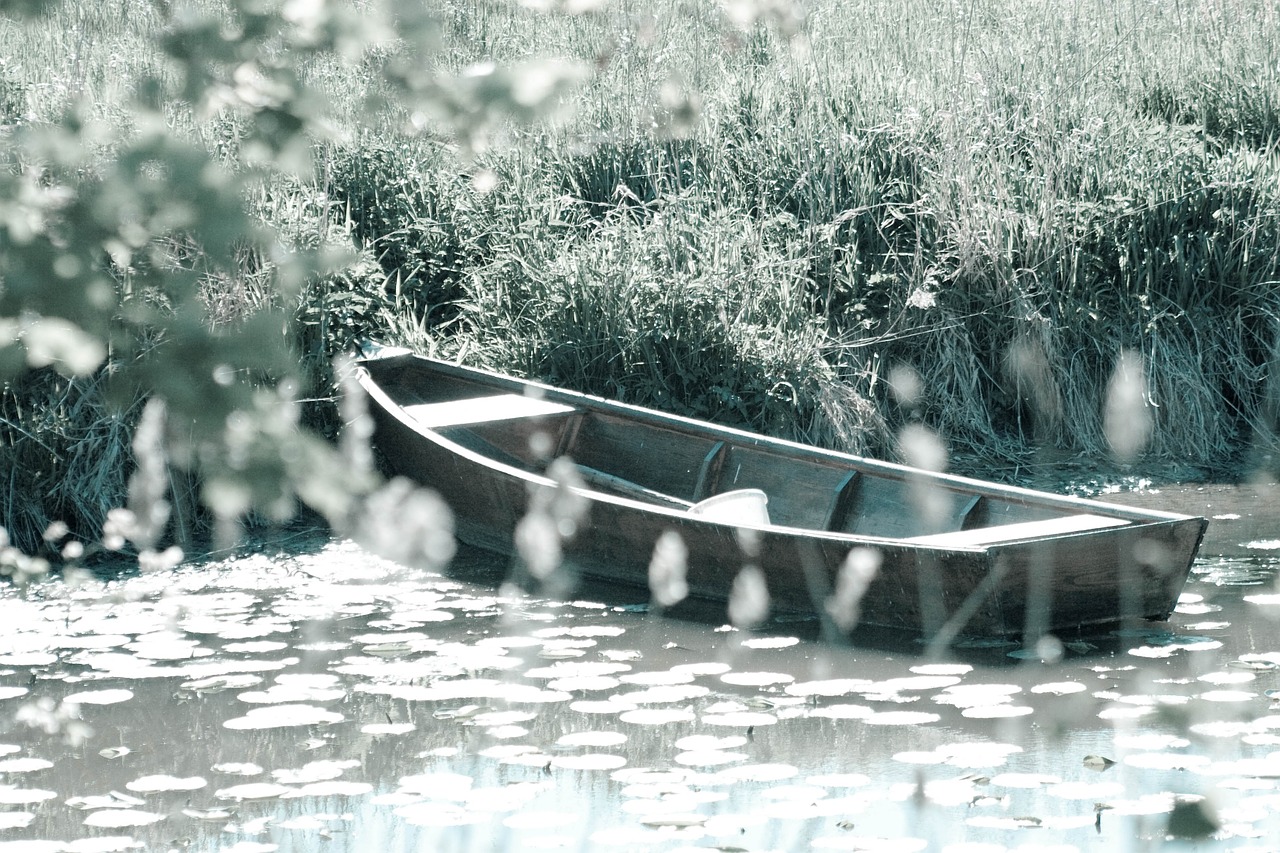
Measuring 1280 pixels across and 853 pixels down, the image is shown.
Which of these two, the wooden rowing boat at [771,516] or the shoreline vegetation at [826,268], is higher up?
the shoreline vegetation at [826,268]

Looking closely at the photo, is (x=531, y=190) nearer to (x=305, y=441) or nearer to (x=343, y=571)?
(x=343, y=571)

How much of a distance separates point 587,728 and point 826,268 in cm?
409

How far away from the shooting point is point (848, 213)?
732 centimetres

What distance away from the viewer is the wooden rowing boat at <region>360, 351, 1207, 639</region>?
454 cm

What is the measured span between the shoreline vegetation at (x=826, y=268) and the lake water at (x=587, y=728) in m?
1.61

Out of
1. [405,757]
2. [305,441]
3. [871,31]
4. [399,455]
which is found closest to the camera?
[305,441]

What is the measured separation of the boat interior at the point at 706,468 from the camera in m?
5.21

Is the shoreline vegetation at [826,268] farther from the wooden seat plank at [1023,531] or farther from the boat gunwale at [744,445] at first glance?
the wooden seat plank at [1023,531]

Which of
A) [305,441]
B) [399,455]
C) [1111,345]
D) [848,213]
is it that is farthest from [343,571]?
[305,441]

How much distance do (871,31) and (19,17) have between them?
9.01m

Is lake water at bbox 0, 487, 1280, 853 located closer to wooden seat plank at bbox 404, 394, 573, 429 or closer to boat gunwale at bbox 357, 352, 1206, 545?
boat gunwale at bbox 357, 352, 1206, 545

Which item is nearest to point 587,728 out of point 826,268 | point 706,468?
point 706,468

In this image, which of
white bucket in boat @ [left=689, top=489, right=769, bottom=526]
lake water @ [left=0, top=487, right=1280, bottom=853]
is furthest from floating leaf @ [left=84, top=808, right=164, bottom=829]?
white bucket in boat @ [left=689, top=489, right=769, bottom=526]

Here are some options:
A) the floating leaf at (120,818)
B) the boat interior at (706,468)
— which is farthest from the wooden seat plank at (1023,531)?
the floating leaf at (120,818)
